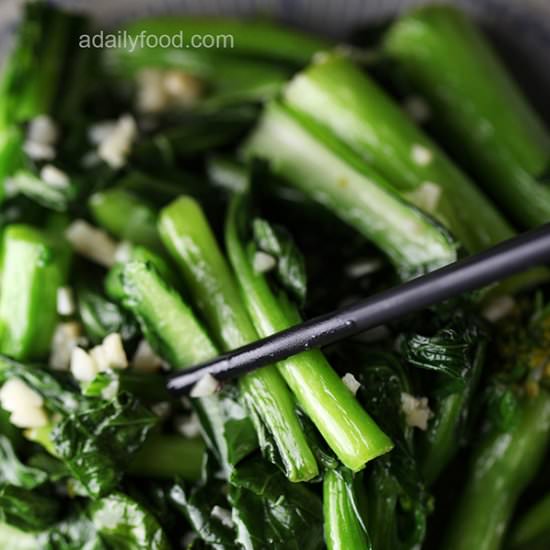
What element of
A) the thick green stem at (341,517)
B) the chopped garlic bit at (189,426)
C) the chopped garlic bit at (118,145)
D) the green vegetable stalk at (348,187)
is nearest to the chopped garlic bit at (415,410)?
the thick green stem at (341,517)

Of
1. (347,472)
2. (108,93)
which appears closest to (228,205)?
(108,93)

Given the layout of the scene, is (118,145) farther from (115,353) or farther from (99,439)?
(99,439)

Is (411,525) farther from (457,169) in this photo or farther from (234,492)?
(457,169)

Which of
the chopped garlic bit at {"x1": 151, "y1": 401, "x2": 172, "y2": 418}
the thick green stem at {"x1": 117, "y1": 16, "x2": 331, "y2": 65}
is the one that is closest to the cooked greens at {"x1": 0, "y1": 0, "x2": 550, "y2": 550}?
the chopped garlic bit at {"x1": 151, "y1": 401, "x2": 172, "y2": 418}

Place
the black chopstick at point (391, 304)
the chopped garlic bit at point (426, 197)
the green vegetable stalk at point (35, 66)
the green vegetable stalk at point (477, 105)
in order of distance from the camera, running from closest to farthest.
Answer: the black chopstick at point (391, 304)
the chopped garlic bit at point (426, 197)
the green vegetable stalk at point (477, 105)
the green vegetable stalk at point (35, 66)

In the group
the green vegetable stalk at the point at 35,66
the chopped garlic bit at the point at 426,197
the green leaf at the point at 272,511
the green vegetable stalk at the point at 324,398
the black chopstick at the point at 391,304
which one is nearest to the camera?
the black chopstick at the point at 391,304

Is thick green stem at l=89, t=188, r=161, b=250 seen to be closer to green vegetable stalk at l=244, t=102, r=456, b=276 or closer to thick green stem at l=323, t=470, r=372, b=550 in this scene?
green vegetable stalk at l=244, t=102, r=456, b=276

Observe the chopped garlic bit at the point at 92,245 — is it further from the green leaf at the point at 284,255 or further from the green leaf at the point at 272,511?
the green leaf at the point at 272,511

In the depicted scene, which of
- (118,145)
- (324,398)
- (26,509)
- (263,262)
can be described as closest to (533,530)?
(324,398)
